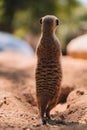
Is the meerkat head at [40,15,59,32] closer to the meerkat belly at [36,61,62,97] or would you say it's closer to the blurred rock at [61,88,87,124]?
the meerkat belly at [36,61,62,97]

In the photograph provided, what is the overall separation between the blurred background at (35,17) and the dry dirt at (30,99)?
501 inches

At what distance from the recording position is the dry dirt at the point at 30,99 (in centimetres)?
406

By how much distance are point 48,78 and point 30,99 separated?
1.48m

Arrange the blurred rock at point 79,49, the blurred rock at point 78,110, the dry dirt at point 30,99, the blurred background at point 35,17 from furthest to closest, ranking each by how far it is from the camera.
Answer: the blurred background at point 35,17
the blurred rock at point 79,49
the blurred rock at point 78,110
the dry dirt at point 30,99

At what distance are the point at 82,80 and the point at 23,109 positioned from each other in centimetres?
229

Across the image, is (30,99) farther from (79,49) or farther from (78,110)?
(79,49)

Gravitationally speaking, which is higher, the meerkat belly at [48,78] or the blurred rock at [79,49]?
the meerkat belly at [48,78]

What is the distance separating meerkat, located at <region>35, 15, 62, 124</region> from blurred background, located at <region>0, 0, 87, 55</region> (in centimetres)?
1608

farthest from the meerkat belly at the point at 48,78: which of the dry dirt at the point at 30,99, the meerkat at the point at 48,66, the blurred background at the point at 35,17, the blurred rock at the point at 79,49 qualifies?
the blurred background at the point at 35,17

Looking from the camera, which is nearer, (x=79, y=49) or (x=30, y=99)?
(x=30, y=99)

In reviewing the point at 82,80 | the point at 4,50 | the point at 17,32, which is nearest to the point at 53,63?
the point at 82,80

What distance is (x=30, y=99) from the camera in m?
5.75

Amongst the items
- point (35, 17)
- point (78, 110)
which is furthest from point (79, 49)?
point (35, 17)

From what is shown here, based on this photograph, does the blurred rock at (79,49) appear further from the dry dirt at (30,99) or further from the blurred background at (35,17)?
the blurred background at (35,17)
